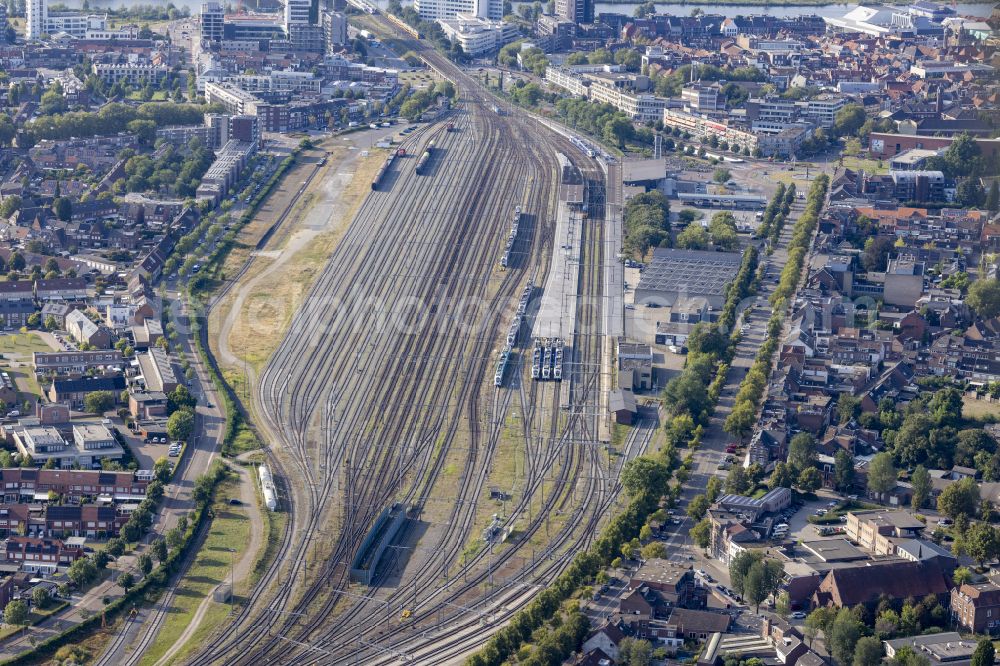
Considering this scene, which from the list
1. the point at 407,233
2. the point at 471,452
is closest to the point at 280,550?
the point at 471,452

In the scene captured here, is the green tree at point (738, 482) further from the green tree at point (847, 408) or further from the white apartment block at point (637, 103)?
the white apartment block at point (637, 103)

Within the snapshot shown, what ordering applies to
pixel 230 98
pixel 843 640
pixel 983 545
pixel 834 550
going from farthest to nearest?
pixel 230 98, pixel 834 550, pixel 983 545, pixel 843 640

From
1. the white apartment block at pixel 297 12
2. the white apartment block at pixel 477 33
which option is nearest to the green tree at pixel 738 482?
the white apartment block at pixel 477 33

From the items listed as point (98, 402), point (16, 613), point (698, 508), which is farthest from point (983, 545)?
point (98, 402)

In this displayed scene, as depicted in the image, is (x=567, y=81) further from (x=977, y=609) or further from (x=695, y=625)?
(x=977, y=609)

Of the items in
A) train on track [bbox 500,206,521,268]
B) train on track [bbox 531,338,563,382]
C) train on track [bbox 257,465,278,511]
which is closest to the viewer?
train on track [bbox 257,465,278,511]

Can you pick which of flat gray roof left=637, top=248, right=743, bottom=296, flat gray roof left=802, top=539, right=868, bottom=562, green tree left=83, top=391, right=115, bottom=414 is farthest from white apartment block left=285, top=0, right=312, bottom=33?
flat gray roof left=802, top=539, right=868, bottom=562

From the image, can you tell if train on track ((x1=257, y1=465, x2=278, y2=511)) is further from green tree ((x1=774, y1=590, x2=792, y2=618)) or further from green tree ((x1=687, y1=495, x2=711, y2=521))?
green tree ((x1=774, y1=590, x2=792, y2=618))
